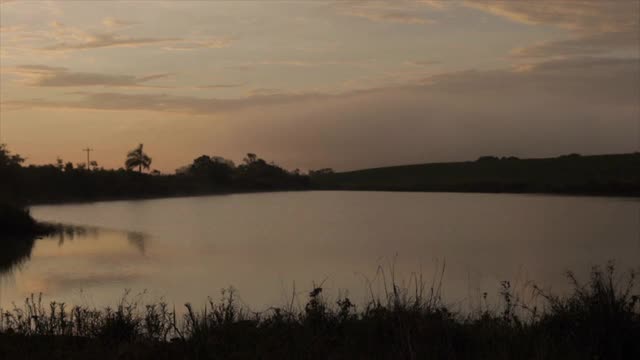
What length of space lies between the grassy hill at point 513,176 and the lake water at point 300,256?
129 feet

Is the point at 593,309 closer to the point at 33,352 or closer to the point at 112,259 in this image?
the point at 33,352

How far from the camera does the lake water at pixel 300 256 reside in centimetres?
1602

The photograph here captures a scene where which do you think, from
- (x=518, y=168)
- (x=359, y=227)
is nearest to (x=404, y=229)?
(x=359, y=227)

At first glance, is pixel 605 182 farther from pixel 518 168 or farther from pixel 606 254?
A: pixel 606 254

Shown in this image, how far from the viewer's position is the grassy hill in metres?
81.7

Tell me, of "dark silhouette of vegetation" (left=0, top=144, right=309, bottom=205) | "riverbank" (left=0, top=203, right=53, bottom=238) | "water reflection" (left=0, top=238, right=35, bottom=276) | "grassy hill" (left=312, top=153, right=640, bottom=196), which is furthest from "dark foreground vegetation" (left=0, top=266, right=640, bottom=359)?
"grassy hill" (left=312, top=153, right=640, bottom=196)

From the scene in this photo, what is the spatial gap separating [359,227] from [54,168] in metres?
46.9

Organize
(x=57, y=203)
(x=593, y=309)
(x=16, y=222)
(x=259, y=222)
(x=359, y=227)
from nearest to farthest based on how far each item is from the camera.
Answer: (x=593, y=309)
(x=16, y=222)
(x=359, y=227)
(x=259, y=222)
(x=57, y=203)

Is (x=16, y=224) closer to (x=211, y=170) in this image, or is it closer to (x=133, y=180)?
(x=133, y=180)

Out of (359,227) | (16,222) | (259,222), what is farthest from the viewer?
(259,222)

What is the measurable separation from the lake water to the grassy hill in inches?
1551

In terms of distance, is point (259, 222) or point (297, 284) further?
point (259, 222)

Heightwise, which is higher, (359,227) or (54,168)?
(54,168)

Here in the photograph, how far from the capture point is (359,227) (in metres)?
39.8
